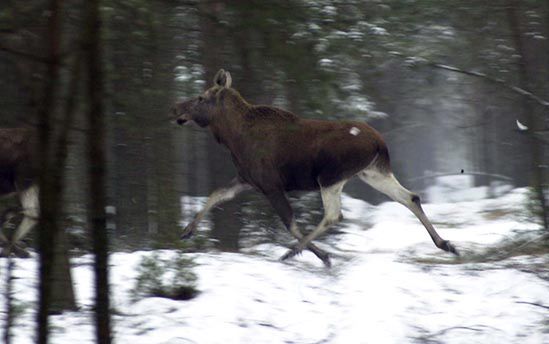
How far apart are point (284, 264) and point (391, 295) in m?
1.56

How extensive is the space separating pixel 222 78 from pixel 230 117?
534 millimetres

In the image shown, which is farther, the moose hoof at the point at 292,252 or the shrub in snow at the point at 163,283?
the moose hoof at the point at 292,252

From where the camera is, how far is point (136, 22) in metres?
6.69

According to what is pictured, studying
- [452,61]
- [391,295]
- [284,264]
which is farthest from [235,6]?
[452,61]

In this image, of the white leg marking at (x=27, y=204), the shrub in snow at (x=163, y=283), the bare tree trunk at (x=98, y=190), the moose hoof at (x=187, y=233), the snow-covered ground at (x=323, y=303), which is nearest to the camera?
the bare tree trunk at (x=98, y=190)

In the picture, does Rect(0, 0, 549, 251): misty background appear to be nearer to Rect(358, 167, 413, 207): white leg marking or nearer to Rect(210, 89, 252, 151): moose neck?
Rect(210, 89, 252, 151): moose neck

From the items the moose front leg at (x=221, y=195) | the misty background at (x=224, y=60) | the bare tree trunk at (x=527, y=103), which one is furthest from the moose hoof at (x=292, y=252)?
the bare tree trunk at (x=527, y=103)

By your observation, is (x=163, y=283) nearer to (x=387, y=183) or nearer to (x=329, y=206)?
(x=329, y=206)

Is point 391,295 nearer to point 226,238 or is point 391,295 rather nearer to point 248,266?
point 248,266

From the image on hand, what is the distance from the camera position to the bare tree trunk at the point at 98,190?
5.66 m

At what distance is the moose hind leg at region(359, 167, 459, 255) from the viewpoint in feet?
36.6

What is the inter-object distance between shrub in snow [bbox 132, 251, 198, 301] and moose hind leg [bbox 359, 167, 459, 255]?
3.28 metres

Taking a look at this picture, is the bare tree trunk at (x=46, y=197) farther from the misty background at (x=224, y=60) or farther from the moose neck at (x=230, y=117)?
the moose neck at (x=230, y=117)

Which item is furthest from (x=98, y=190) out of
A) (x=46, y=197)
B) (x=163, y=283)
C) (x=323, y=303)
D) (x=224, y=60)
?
(x=323, y=303)
